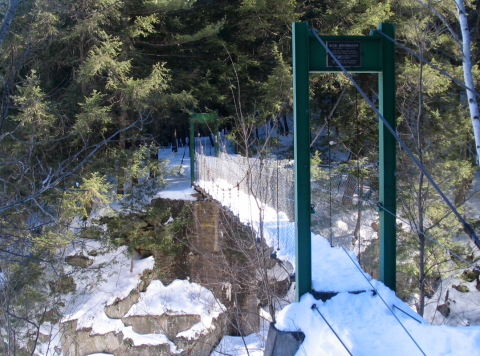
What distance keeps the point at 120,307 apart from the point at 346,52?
8.97 metres

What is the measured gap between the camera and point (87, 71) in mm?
8867

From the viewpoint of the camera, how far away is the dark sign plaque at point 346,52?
2736 millimetres

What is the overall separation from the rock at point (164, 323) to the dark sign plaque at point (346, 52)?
805 centimetres

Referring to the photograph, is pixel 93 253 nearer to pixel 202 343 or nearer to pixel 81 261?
pixel 81 261

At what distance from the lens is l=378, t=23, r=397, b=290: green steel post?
287 cm

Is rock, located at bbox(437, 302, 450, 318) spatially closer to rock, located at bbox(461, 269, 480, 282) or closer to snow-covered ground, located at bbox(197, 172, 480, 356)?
rock, located at bbox(461, 269, 480, 282)

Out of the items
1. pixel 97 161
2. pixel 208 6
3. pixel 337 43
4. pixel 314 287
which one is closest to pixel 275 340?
pixel 314 287

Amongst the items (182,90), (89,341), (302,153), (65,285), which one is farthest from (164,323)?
(302,153)

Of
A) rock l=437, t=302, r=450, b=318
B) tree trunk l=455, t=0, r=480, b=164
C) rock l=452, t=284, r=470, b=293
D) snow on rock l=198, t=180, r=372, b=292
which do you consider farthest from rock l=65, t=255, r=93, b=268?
rock l=452, t=284, r=470, b=293

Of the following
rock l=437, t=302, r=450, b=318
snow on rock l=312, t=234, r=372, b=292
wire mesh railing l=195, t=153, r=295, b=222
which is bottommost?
rock l=437, t=302, r=450, b=318

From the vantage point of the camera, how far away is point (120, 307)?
31.7 feet

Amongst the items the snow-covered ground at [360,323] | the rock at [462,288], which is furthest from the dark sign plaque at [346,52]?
the rock at [462,288]

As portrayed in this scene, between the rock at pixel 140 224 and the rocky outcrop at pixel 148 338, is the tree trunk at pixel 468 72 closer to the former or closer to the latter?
the rocky outcrop at pixel 148 338

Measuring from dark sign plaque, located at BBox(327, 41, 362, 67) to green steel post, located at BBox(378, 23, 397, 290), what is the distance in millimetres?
224
